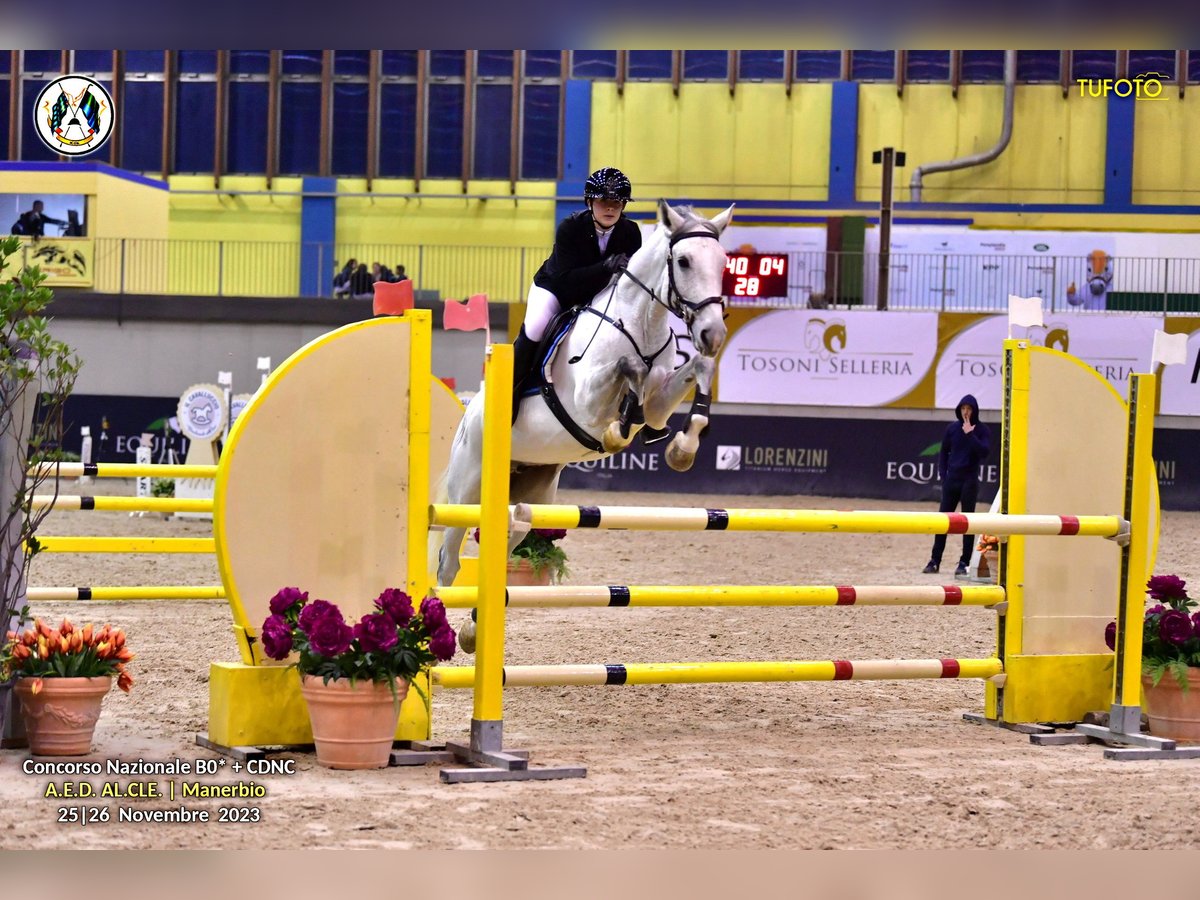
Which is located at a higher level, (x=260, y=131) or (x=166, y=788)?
(x=260, y=131)

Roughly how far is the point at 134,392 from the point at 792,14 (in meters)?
20.3

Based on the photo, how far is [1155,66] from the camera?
24188 mm

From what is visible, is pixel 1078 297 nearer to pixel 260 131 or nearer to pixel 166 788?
pixel 260 131

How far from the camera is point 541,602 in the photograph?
4.08 m

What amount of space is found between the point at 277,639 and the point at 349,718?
299 mm

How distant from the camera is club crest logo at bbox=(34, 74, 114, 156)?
24.7 meters

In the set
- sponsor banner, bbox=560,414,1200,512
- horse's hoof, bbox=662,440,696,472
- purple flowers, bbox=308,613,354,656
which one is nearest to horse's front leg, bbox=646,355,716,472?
horse's hoof, bbox=662,440,696,472

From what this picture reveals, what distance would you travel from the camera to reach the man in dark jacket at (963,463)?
424 inches

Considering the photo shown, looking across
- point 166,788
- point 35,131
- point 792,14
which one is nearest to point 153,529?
point 166,788

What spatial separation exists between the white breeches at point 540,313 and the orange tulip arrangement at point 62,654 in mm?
2365

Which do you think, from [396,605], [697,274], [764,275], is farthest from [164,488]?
[396,605]

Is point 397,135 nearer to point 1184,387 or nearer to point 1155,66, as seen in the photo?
point 1155,66

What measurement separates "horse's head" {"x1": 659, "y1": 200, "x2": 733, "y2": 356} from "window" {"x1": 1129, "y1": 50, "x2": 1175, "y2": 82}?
837 inches

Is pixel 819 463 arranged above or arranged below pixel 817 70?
below
